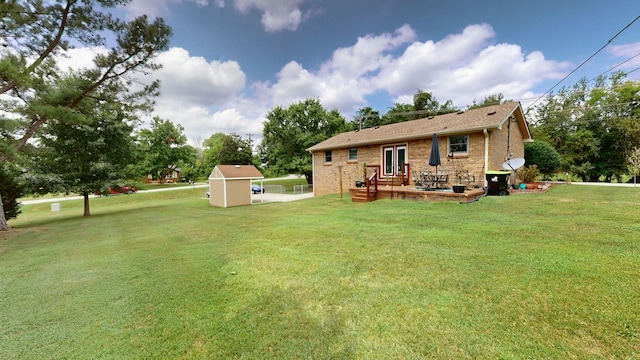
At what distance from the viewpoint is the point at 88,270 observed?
14.4ft

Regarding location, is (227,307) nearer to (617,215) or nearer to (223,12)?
(617,215)

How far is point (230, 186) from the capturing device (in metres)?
16.3

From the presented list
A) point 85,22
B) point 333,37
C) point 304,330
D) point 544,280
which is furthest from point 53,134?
point 544,280

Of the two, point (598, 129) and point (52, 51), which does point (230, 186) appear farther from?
point (598, 129)

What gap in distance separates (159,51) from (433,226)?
1258cm

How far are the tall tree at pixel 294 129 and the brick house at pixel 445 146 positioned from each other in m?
11.7

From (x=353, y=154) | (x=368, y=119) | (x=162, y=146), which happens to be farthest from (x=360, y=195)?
(x=162, y=146)

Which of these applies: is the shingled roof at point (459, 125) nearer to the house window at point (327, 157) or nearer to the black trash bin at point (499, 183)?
the house window at point (327, 157)

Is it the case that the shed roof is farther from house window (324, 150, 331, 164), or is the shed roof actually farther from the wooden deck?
the wooden deck

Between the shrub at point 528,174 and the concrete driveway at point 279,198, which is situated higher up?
the shrub at point 528,174

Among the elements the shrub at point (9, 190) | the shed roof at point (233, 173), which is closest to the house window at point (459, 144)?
the shed roof at point (233, 173)

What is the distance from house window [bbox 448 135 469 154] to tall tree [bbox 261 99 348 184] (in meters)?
17.1

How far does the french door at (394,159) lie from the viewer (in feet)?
43.0

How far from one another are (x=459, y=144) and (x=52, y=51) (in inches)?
682
